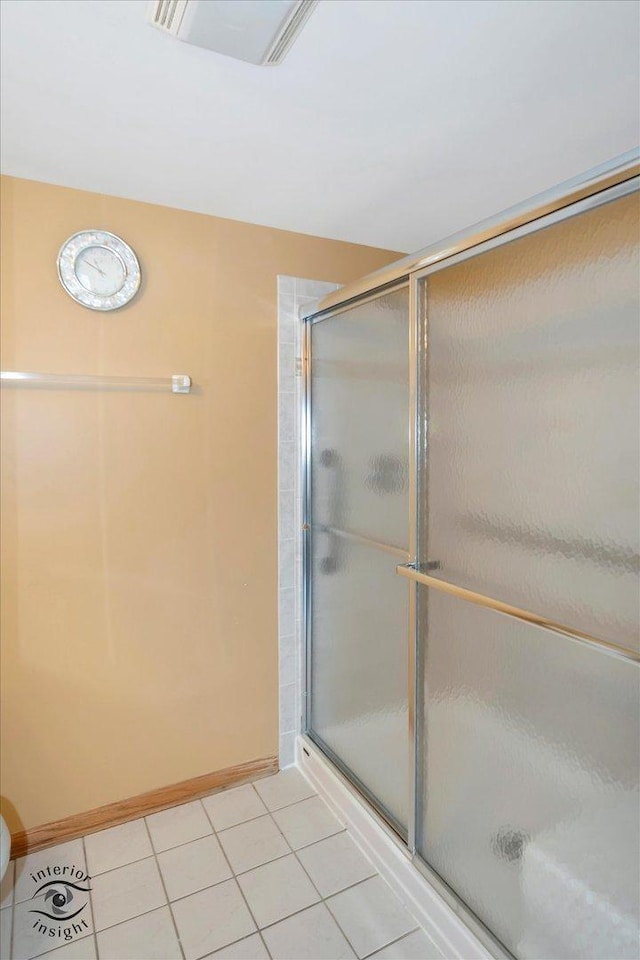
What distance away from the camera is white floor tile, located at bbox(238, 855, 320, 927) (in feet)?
5.15

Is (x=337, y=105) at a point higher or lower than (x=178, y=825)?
higher

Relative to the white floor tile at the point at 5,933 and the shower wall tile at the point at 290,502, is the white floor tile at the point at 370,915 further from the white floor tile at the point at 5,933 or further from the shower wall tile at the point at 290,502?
the white floor tile at the point at 5,933

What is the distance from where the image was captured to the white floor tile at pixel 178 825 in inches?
72.4

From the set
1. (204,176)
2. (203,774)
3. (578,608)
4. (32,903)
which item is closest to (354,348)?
(204,176)

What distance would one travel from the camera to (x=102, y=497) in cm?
183

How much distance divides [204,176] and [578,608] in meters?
1.60

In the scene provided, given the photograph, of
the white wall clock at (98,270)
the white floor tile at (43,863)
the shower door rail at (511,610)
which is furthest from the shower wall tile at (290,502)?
the white floor tile at (43,863)

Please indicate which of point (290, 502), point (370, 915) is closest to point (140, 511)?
point (290, 502)

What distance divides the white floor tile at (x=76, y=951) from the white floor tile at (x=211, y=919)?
225 millimetres

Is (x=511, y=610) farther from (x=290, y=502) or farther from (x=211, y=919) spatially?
(x=211, y=919)

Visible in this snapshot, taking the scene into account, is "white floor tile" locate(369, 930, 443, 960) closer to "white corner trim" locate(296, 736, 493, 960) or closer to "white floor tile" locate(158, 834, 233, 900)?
"white corner trim" locate(296, 736, 493, 960)

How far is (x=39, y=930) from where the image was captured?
1503mm

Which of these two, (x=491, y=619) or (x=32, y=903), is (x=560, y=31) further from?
(x=32, y=903)

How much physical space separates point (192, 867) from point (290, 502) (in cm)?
128
